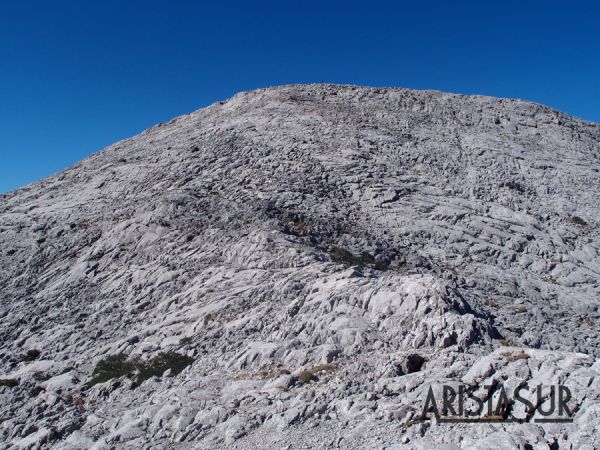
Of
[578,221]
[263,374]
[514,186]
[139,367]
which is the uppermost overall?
[514,186]

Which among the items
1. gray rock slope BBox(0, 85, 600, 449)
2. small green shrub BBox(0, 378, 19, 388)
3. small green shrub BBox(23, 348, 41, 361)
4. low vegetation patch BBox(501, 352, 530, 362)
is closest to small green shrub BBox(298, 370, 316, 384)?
gray rock slope BBox(0, 85, 600, 449)

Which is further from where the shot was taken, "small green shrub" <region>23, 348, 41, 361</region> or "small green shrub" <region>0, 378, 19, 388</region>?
"small green shrub" <region>23, 348, 41, 361</region>

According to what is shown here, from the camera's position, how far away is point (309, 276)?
998 inches

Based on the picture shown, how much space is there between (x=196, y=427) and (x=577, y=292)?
2482 cm

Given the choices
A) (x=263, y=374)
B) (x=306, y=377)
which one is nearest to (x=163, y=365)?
(x=263, y=374)

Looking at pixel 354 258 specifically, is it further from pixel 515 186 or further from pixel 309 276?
pixel 515 186

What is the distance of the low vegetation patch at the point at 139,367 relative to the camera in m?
21.0

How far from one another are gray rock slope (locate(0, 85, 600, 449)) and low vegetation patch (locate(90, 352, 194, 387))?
441 mm

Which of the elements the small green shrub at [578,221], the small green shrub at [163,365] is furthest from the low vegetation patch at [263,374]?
the small green shrub at [578,221]

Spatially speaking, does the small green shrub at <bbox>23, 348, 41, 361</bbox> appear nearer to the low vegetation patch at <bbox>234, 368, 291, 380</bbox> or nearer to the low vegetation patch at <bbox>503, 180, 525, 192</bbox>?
the low vegetation patch at <bbox>234, 368, 291, 380</bbox>

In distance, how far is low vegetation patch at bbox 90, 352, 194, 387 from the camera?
2100 centimetres

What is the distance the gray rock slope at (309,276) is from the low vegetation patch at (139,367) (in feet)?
1.45

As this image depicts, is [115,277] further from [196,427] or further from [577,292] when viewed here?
[577,292]

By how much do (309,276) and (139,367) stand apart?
31.8 feet
